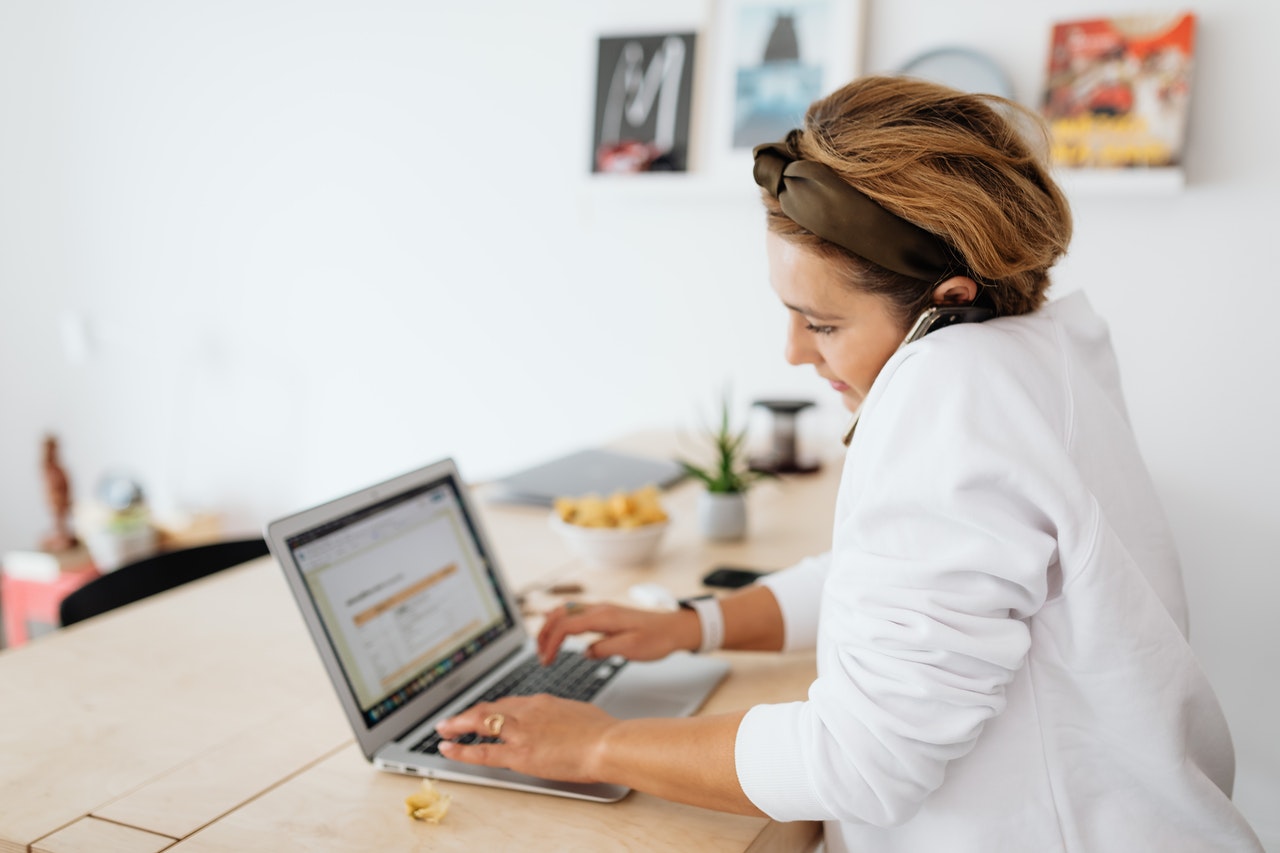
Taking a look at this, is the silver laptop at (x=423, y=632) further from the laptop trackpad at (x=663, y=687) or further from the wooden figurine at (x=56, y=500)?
the wooden figurine at (x=56, y=500)

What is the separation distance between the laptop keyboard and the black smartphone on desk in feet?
0.97

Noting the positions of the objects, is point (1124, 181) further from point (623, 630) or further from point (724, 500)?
point (623, 630)

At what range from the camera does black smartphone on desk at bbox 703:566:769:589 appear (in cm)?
158

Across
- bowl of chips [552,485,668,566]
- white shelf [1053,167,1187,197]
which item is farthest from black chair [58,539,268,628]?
white shelf [1053,167,1187,197]

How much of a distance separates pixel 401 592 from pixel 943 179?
2.43 ft

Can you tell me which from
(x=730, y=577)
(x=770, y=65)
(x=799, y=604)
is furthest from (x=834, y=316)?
(x=770, y=65)

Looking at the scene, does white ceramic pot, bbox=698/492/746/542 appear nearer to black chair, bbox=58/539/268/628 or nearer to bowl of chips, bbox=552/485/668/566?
bowl of chips, bbox=552/485/668/566

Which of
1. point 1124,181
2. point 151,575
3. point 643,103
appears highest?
point 643,103

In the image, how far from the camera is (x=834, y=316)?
98 cm

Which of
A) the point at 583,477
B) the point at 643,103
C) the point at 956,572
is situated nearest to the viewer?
the point at 956,572

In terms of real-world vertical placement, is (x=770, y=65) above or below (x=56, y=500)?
above

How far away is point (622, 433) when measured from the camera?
118 inches

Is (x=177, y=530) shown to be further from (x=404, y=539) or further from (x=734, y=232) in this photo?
(x=404, y=539)

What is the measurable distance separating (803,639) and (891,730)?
19.8 inches
